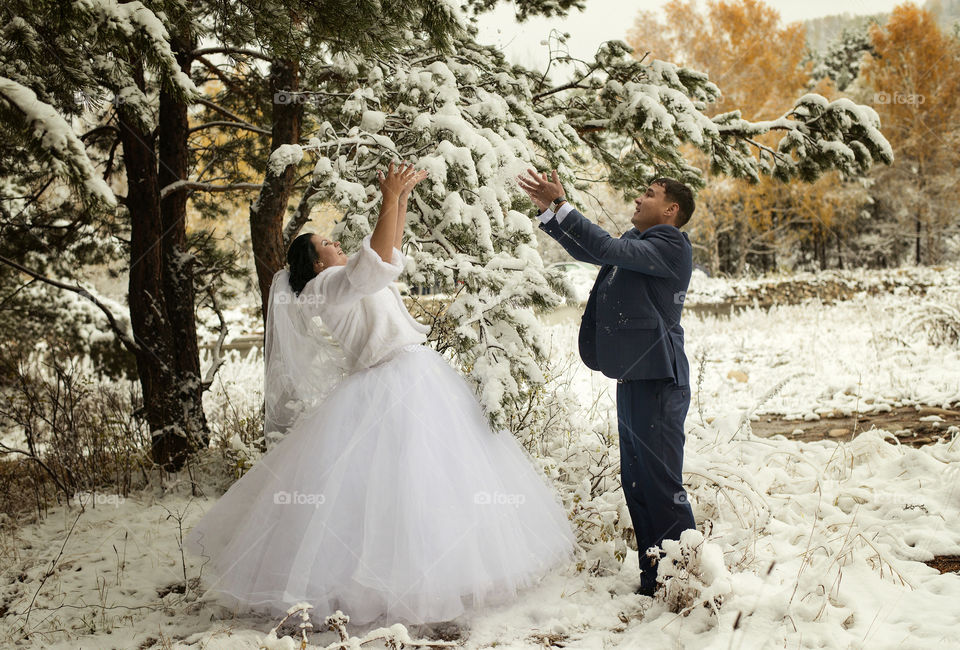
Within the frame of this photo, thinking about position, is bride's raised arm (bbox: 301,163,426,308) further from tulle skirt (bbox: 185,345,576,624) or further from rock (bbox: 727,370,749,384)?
rock (bbox: 727,370,749,384)

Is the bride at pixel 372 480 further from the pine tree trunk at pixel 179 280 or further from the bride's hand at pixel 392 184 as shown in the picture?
the pine tree trunk at pixel 179 280

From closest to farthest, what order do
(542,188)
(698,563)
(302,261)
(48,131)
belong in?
(48,131) → (698,563) → (542,188) → (302,261)

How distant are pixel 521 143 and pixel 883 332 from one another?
24.5 ft

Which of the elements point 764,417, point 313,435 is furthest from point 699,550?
point 764,417

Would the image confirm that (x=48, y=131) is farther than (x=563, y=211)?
No

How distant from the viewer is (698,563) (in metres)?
2.74

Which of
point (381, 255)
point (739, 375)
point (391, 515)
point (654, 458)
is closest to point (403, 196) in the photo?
point (381, 255)

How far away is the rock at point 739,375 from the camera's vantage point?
8195 mm

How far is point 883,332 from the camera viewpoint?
29.0 feet

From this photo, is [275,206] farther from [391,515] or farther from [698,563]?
[698,563]

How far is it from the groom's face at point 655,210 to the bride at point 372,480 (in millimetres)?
1122

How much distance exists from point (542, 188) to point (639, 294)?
68cm

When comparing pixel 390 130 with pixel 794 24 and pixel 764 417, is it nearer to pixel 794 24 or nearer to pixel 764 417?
pixel 764 417

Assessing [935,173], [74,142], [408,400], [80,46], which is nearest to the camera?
[74,142]
